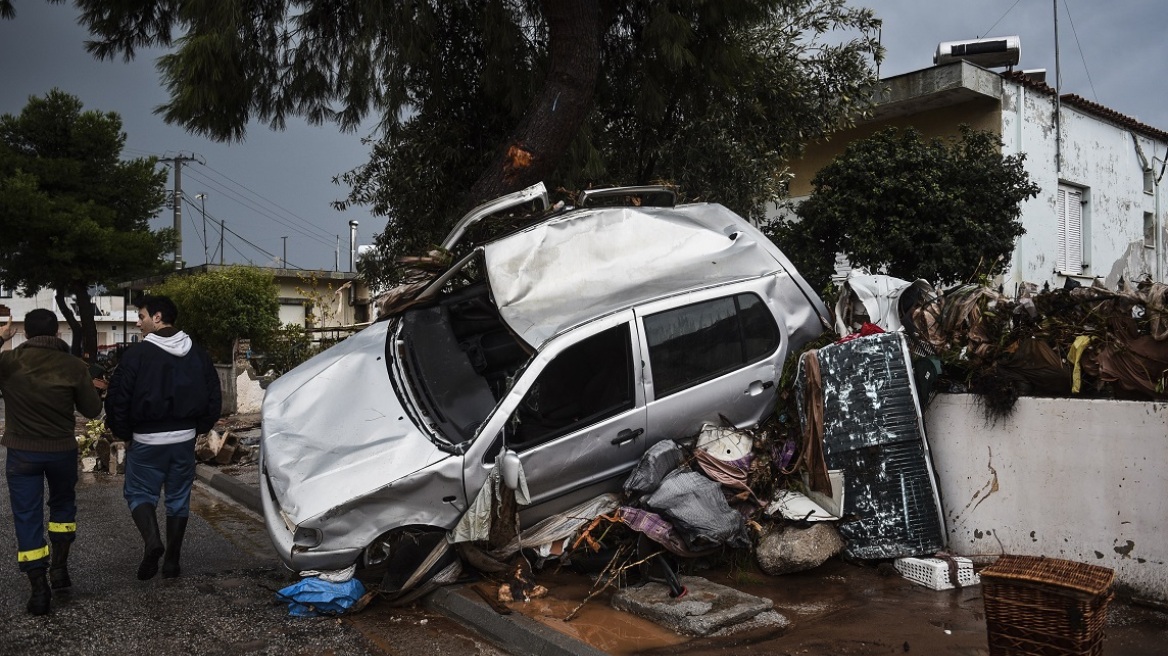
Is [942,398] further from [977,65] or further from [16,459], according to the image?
[977,65]

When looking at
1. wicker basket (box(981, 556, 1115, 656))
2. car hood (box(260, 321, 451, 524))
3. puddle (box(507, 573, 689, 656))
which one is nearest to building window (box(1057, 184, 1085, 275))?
puddle (box(507, 573, 689, 656))

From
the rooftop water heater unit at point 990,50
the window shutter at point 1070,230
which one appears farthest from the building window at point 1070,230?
the rooftop water heater unit at point 990,50

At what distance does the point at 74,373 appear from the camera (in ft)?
17.4

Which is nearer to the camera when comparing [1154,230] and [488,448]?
[488,448]

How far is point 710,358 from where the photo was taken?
5.97 meters

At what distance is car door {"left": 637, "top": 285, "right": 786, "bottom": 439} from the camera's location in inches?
226

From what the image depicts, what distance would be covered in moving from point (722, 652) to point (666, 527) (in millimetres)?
1126

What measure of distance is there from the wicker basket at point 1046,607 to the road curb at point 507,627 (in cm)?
174

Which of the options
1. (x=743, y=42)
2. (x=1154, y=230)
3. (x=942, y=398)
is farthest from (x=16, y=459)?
(x=1154, y=230)

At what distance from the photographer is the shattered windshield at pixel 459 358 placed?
550cm

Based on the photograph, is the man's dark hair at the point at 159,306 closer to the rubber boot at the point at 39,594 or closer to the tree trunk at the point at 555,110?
the rubber boot at the point at 39,594

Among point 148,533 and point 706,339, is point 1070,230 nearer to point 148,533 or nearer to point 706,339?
point 706,339

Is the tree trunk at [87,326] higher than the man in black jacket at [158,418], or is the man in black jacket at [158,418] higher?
the tree trunk at [87,326]

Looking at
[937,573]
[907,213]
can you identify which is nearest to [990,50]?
[907,213]
